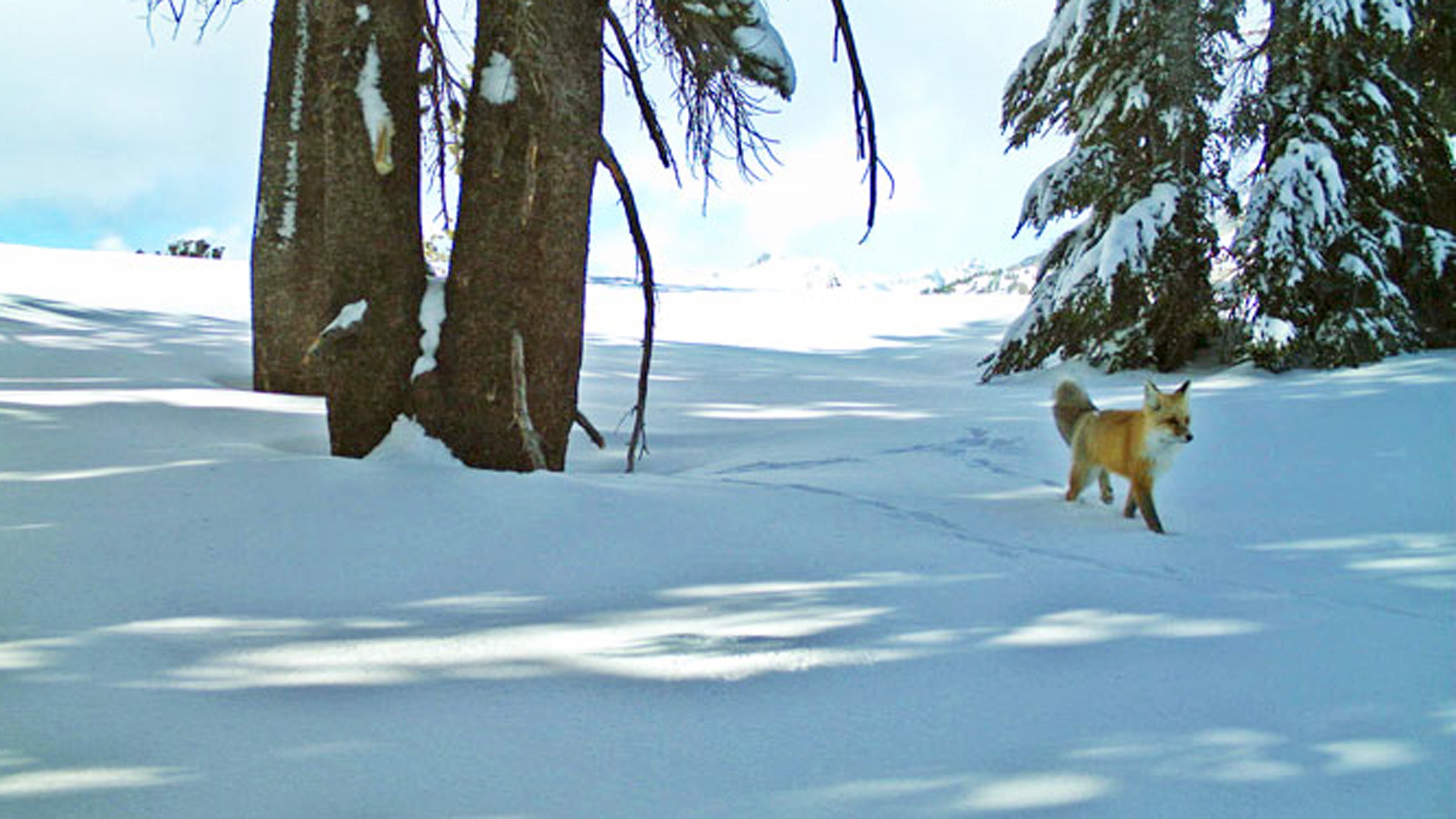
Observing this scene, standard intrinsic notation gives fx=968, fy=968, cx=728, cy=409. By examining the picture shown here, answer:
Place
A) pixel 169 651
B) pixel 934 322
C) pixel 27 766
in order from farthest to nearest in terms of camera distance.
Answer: pixel 934 322 < pixel 169 651 < pixel 27 766

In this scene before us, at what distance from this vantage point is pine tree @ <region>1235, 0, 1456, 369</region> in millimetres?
8992

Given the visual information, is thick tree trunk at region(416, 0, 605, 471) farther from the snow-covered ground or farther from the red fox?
the red fox

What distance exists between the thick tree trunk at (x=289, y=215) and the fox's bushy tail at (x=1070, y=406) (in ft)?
16.5

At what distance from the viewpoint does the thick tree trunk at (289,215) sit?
7.00 metres

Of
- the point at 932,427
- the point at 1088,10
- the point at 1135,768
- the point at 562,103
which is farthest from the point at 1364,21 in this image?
the point at 1135,768

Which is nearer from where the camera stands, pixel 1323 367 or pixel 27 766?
pixel 27 766

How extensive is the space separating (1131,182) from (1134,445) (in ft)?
22.6

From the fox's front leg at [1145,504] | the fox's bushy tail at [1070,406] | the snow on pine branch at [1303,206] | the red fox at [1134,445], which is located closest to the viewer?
the fox's front leg at [1145,504]

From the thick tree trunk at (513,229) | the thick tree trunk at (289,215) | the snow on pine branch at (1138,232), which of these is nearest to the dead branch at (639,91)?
the thick tree trunk at (513,229)

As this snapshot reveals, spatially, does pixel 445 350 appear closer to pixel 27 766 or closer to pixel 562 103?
pixel 562 103

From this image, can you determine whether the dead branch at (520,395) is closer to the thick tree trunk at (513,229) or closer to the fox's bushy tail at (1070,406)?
the thick tree trunk at (513,229)

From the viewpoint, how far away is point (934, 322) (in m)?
19.1

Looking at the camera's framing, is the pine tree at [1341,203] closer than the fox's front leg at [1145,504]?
No

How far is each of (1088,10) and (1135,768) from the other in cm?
972
